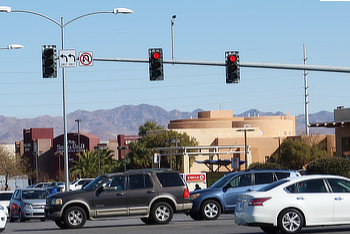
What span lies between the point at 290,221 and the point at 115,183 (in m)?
7.98

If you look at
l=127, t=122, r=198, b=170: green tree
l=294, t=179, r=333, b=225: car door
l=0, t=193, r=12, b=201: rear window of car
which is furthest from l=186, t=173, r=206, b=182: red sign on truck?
l=127, t=122, r=198, b=170: green tree

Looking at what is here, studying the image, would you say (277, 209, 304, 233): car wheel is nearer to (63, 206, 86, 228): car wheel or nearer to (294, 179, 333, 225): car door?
(294, 179, 333, 225): car door

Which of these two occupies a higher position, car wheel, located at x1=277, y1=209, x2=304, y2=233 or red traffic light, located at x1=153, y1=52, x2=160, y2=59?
red traffic light, located at x1=153, y1=52, x2=160, y2=59

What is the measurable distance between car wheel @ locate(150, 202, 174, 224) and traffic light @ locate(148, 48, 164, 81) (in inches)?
244

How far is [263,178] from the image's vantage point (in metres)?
28.5

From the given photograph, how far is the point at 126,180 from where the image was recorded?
2605 centimetres

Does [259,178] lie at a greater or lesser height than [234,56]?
lesser

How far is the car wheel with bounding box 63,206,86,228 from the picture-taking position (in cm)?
2550

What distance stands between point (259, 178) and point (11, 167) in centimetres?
8162

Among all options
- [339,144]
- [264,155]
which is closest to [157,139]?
[264,155]

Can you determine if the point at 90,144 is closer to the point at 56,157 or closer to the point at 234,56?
the point at 56,157

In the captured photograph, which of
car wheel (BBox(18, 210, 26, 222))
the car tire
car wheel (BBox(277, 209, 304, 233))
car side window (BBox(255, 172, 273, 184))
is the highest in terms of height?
car side window (BBox(255, 172, 273, 184))

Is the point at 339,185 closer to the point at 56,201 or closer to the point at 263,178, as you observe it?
the point at 263,178

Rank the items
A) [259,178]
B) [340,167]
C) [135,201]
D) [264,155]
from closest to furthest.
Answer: [135,201]
[259,178]
[340,167]
[264,155]
